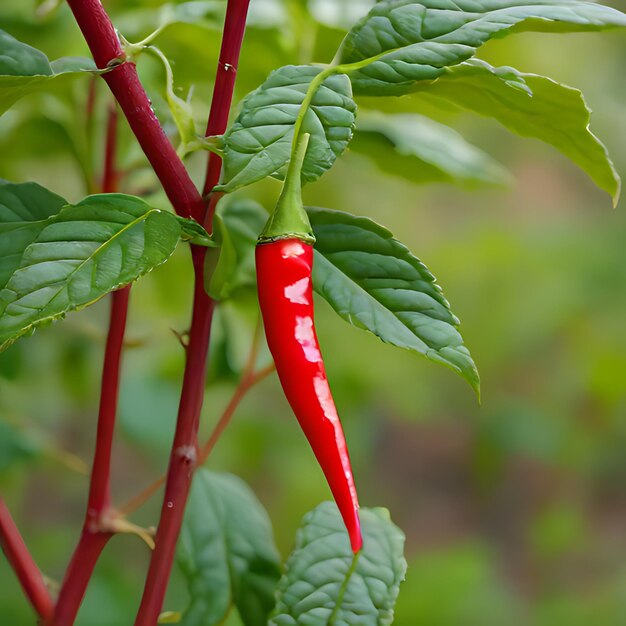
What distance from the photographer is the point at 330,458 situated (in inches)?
14.2

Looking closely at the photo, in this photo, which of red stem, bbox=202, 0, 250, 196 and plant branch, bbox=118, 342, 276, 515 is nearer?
red stem, bbox=202, 0, 250, 196

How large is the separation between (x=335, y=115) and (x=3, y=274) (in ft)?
0.51

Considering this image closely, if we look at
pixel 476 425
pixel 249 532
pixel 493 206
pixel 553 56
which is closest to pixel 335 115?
pixel 249 532

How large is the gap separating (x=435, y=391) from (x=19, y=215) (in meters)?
1.45

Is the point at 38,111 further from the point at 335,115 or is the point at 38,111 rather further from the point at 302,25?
the point at 335,115

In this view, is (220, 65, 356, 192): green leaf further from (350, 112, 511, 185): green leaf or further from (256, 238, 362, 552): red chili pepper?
(350, 112, 511, 185): green leaf

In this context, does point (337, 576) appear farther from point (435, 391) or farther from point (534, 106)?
point (435, 391)

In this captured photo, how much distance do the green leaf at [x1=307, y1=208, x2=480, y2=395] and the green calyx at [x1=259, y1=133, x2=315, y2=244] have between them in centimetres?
4

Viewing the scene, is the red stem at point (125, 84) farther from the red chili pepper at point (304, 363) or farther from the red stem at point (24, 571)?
the red stem at point (24, 571)

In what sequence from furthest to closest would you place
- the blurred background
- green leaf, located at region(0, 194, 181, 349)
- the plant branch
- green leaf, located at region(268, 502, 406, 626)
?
the blurred background, the plant branch, green leaf, located at region(268, 502, 406, 626), green leaf, located at region(0, 194, 181, 349)

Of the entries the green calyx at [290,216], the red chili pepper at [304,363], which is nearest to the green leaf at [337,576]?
the red chili pepper at [304,363]

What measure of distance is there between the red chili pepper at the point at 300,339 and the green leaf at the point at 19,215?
0.35 feet

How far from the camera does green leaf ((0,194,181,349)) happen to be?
0.99ft

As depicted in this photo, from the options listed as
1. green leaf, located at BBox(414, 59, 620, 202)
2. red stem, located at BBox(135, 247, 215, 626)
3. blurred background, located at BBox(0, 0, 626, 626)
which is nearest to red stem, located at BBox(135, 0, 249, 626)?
red stem, located at BBox(135, 247, 215, 626)
